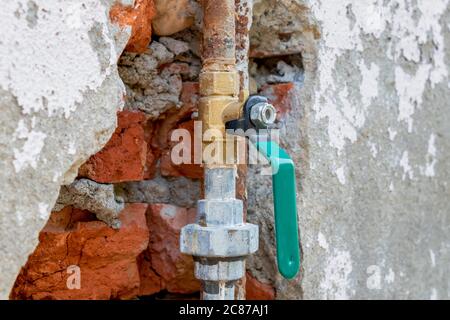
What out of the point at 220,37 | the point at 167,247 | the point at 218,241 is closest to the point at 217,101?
the point at 220,37

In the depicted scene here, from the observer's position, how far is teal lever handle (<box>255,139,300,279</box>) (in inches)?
30.7

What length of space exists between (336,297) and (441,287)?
16.0 inches

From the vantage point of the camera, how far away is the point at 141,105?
0.94m

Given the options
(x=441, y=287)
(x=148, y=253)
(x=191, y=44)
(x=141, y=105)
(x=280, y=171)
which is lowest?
(x=441, y=287)

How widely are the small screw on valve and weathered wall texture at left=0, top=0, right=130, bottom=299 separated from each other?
18 centimetres

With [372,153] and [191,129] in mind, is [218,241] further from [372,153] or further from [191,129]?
[372,153]

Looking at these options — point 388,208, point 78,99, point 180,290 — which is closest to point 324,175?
point 388,208

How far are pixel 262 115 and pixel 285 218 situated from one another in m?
0.14

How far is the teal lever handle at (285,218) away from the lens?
78cm

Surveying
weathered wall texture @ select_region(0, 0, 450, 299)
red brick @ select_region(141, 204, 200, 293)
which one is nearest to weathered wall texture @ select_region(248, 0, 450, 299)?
weathered wall texture @ select_region(0, 0, 450, 299)

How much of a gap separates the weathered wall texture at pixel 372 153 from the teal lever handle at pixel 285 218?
23 centimetres

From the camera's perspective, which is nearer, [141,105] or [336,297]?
[141,105]
